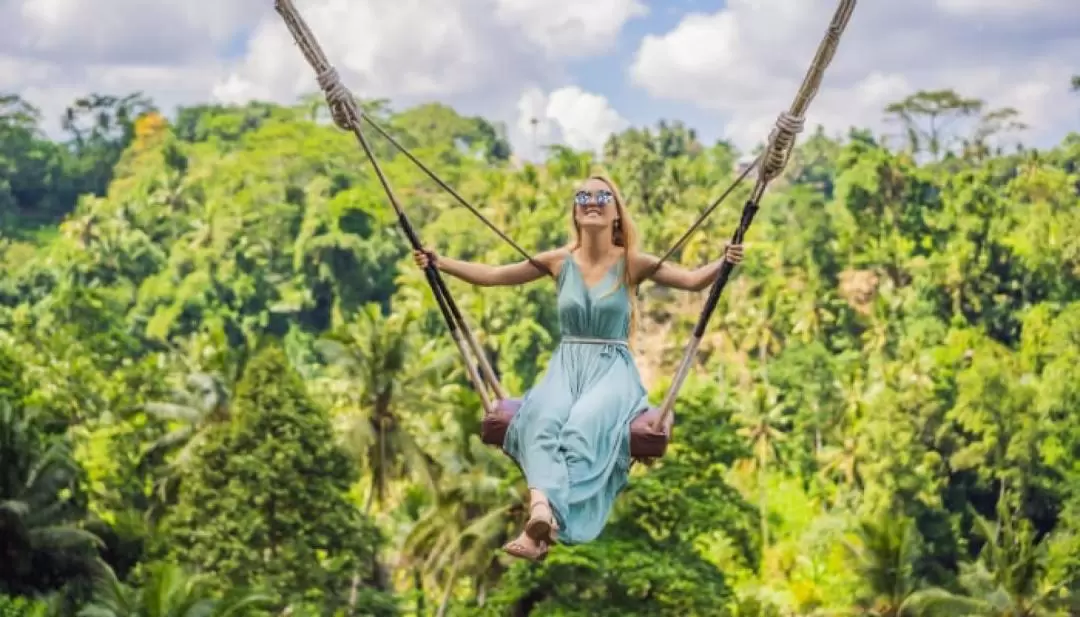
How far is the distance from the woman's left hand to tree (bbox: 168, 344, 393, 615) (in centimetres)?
1878

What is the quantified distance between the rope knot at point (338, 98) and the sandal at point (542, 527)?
5.55 ft

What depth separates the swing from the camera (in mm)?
6414

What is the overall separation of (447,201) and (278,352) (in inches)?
1628

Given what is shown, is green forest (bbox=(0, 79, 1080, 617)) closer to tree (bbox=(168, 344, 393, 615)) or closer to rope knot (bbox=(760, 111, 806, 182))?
tree (bbox=(168, 344, 393, 615))

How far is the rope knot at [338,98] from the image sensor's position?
6871 mm

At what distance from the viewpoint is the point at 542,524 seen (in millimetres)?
6043

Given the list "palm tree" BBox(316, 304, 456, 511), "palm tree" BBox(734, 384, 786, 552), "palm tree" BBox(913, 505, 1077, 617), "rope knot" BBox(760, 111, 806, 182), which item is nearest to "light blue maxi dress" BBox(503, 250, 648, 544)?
"rope knot" BBox(760, 111, 806, 182)

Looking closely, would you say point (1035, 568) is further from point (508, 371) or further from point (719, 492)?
point (508, 371)

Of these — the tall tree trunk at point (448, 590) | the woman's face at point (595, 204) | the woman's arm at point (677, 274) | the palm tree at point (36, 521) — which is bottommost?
the tall tree trunk at point (448, 590)

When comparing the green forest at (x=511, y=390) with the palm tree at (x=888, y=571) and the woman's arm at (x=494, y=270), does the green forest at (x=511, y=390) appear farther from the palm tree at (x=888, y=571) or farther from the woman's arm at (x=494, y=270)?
the woman's arm at (x=494, y=270)

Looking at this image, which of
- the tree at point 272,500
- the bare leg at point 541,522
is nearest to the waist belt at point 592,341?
the bare leg at point 541,522

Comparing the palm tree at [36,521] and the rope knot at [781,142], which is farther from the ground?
the rope knot at [781,142]

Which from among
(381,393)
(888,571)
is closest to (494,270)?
(888,571)

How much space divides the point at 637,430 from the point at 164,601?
43.8 ft
